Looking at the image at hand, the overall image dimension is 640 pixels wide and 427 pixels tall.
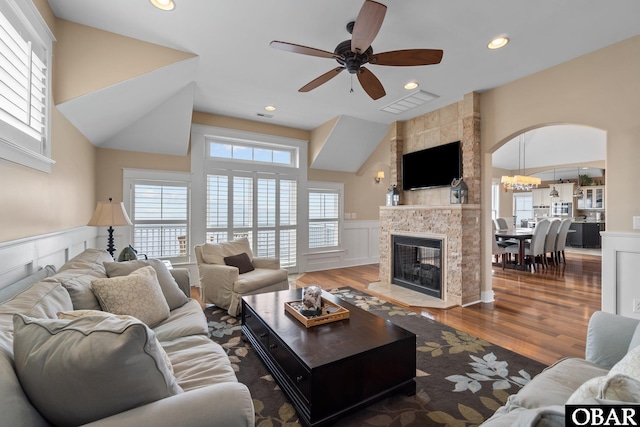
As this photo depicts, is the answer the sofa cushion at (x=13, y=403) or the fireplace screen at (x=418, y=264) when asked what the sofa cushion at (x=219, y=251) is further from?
the sofa cushion at (x=13, y=403)

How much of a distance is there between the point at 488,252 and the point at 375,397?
308 cm

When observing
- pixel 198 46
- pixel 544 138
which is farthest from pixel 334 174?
pixel 544 138

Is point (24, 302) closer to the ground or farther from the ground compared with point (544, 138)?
closer to the ground

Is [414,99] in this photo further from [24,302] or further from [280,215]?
[24,302]

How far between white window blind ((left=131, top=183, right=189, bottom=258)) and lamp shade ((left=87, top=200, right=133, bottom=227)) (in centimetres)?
141

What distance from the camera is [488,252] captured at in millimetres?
3982

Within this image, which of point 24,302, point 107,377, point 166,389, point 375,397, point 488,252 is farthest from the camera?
point 488,252

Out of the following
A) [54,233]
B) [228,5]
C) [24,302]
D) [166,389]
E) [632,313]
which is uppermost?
[228,5]

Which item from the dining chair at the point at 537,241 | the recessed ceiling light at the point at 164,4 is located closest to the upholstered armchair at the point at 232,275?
the recessed ceiling light at the point at 164,4

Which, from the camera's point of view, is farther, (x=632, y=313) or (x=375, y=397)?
(x=632, y=313)

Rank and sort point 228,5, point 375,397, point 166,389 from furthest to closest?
point 228,5 < point 375,397 < point 166,389

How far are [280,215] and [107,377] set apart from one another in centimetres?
462

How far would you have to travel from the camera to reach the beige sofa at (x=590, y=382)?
66cm

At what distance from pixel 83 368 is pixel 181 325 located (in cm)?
117
